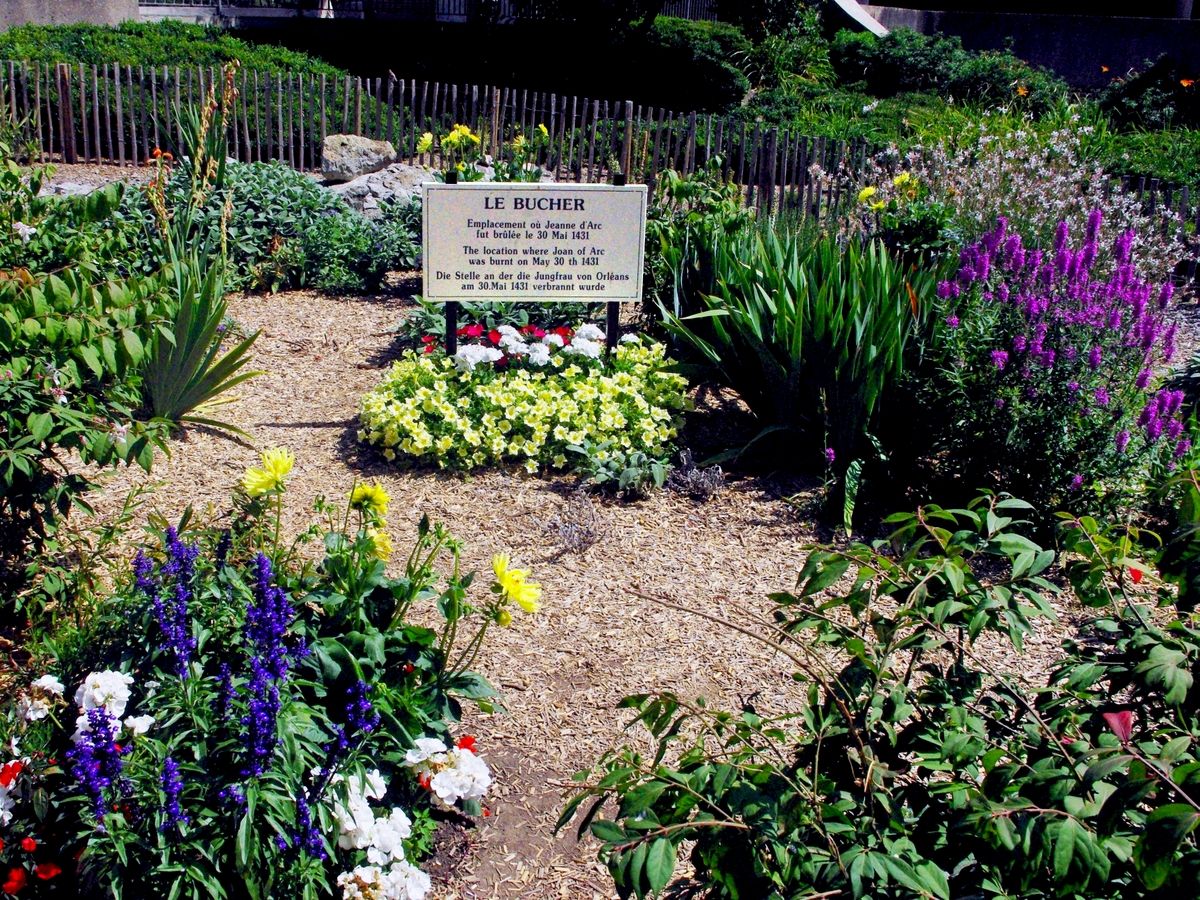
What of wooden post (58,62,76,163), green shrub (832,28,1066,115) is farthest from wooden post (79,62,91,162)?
green shrub (832,28,1066,115)

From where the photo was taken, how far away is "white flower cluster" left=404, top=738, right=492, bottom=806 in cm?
280

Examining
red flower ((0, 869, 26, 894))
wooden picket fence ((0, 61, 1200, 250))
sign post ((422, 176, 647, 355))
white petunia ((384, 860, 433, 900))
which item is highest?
wooden picket fence ((0, 61, 1200, 250))

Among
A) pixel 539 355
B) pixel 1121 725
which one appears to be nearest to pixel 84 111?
pixel 539 355

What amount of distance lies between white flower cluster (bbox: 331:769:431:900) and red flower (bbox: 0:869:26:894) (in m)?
0.70

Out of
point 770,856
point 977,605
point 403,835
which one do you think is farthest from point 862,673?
point 403,835

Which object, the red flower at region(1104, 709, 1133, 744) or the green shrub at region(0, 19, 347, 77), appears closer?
the red flower at region(1104, 709, 1133, 744)

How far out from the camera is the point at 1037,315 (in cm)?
454

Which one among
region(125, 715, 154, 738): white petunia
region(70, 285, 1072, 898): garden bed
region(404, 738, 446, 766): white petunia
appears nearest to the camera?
region(125, 715, 154, 738): white petunia

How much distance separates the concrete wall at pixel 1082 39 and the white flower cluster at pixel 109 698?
21.2m

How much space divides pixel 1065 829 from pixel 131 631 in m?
2.21

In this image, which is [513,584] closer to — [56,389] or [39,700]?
[39,700]

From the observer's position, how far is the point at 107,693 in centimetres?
250

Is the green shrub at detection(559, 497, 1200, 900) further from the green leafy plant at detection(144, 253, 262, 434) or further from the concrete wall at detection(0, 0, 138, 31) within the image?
the concrete wall at detection(0, 0, 138, 31)

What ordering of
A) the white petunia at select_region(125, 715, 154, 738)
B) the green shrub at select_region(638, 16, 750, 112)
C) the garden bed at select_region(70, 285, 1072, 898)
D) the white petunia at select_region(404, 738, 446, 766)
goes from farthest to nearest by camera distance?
the green shrub at select_region(638, 16, 750, 112) → the garden bed at select_region(70, 285, 1072, 898) → the white petunia at select_region(404, 738, 446, 766) → the white petunia at select_region(125, 715, 154, 738)
